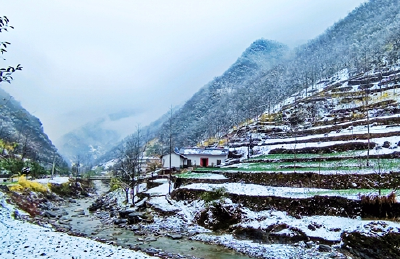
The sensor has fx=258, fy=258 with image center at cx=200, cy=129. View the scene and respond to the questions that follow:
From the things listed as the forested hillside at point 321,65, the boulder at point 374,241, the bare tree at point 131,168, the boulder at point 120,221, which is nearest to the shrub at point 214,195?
the boulder at point 120,221

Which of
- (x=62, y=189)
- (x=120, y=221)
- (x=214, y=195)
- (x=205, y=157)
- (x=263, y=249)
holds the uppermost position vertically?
(x=205, y=157)

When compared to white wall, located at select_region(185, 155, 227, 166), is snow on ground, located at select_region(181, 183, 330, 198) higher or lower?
lower

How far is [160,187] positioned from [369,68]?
8456 centimetres

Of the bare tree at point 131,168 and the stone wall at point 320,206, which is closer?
the stone wall at point 320,206

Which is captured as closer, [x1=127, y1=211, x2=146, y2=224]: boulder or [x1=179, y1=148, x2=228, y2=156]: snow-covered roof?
[x1=127, y1=211, x2=146, y2=224]: boulder

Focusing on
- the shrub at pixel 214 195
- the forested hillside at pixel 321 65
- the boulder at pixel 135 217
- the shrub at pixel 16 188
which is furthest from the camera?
the forested hillside at pixel 321 65

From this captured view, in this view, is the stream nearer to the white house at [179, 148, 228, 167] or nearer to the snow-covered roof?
the white house at [179, 148, 228, 167]

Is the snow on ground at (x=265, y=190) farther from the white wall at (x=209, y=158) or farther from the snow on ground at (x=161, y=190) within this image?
the white wall at (x=209, y=158)

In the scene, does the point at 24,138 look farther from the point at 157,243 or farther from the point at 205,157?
the point at 157,243

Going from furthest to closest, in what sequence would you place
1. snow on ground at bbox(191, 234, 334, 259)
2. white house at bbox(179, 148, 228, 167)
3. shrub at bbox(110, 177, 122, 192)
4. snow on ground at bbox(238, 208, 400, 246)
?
white house at bbox(179, 148, 228, 167) → shrub at bbox(110, 177, 122, 192) → snow on ground at bbox(238, 208, 400, 246) → snow on ground at bbox(191, 234, 334, 259)

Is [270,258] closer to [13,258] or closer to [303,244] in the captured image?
[303,244]

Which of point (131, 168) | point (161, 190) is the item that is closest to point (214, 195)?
point (161, 190)

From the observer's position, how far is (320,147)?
1344 inches

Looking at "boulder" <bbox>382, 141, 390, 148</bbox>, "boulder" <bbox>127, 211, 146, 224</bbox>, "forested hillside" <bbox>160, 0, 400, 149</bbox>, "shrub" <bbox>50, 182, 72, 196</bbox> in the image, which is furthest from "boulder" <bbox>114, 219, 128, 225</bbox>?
"forested hillside" <bbox>160, 0, 400, 149</bbox>
